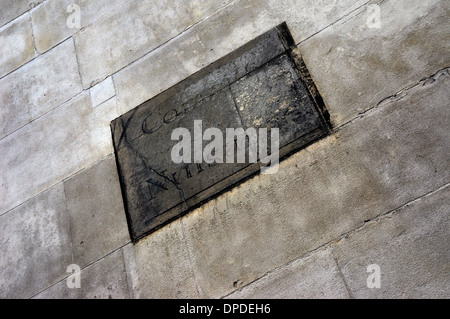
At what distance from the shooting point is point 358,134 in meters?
2.69

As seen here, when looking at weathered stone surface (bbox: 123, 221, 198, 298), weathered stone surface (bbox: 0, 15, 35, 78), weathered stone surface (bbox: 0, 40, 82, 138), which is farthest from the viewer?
weathered stone surface (bbox: 0, 15, 35, 78)

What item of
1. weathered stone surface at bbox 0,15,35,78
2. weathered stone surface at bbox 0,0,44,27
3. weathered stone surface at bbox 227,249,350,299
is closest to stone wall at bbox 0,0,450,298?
weathered stone surface at bbox 227,249,350,299

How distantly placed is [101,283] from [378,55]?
3.03m

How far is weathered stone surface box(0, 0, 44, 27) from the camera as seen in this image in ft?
14.3

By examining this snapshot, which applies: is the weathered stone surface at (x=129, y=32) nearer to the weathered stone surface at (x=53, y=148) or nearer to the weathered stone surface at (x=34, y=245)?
the weathered stone surface at (x=53, y=148)

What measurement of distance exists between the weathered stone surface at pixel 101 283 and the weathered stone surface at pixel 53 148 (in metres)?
1.00

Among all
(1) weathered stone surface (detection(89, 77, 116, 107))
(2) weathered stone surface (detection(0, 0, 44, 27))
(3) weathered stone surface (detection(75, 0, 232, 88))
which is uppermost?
(2) weathered stone surface (detection(0, 0, 44, 27))

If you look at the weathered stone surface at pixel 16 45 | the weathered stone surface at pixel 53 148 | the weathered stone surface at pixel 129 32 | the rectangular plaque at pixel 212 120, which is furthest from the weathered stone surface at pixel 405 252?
the weathered stone surface at pixel 16 45

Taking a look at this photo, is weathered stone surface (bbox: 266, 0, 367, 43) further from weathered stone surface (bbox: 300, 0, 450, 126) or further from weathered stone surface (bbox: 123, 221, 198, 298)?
weathered stone surface (bbox: 123, 221, 198, 298)

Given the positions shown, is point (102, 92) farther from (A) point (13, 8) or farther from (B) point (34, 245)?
(A) point (13, 8)

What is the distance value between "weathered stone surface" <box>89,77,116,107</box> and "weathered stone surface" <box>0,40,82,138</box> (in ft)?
0.75

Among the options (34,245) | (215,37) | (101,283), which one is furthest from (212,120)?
(34,245)

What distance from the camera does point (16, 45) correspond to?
427cm
